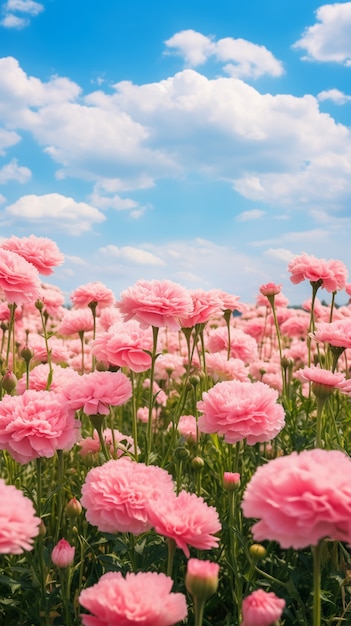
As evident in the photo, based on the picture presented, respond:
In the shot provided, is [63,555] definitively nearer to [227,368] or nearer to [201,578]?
[201,578]

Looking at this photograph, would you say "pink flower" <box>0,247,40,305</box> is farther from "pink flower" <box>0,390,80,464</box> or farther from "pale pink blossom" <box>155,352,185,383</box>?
"pale pink blossom" <box>155,352,185,383</box>

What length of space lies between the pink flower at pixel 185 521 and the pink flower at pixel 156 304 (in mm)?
870

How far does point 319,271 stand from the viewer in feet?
10.6

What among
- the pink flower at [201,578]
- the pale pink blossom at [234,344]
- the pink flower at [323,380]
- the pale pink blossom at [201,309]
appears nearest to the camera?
the pink flower at [201,578]

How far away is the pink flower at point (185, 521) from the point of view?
4.49ft

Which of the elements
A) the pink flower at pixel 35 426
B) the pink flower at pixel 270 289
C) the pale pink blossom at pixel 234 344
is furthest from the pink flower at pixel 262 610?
the pale pink blossom at pixel 234 344

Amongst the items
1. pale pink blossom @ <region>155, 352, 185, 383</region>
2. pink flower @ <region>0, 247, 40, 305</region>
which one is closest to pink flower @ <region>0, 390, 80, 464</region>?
pink flower @ <region>0, 247, 40, 305</region>

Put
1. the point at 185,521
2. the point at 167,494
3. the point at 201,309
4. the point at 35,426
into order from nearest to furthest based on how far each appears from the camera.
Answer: the point at 185,521
the point at 167,494
the point at 35,426
the point at 201,309

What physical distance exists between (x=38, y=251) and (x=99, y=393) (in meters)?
1.21

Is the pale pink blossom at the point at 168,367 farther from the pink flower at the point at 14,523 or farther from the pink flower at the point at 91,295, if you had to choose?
the pink flower at the point at 14,523

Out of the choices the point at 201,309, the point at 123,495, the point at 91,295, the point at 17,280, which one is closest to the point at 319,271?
the point at 201,309

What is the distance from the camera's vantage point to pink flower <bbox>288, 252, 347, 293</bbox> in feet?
10.6

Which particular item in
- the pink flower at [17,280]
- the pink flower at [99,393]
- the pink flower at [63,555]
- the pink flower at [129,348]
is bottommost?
the pink flower at [63,555]

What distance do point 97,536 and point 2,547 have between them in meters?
1.45
